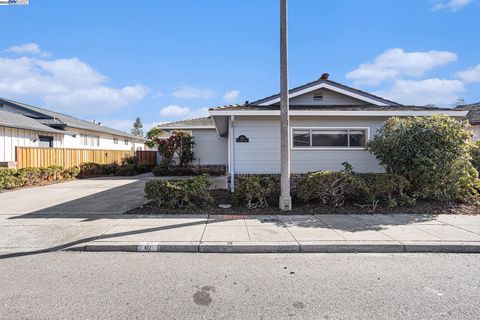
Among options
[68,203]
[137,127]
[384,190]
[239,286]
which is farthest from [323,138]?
[137,127]

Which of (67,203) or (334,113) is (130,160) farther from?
(334,113)

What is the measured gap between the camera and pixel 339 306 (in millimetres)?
2873

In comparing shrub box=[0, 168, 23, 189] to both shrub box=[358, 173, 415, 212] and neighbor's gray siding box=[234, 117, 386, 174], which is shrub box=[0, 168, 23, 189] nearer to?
neighbor's gray siding box=[234, 117, 386, 174]

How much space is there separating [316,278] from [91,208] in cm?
669

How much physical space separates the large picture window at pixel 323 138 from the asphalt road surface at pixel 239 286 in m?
5.09

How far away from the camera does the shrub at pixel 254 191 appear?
281 inches

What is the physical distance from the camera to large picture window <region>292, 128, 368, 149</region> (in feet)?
29.4

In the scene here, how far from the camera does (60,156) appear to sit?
1496 centimetres

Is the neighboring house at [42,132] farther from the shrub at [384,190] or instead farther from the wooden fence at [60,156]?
the shrub at [384,190]

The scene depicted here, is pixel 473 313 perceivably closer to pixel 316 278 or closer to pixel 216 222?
pixel 316 278

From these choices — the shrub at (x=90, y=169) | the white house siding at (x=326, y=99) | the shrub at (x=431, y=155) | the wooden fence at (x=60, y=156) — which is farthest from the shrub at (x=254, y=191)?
the shrub at (x=90, y=169)

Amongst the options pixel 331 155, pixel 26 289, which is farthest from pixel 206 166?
pixel 26 289

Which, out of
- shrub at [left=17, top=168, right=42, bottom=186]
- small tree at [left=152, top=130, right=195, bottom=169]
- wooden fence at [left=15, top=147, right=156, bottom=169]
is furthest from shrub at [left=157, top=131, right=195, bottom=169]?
shrub at [left=17, top=168, right=42, bottom=186]

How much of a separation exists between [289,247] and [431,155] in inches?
205
